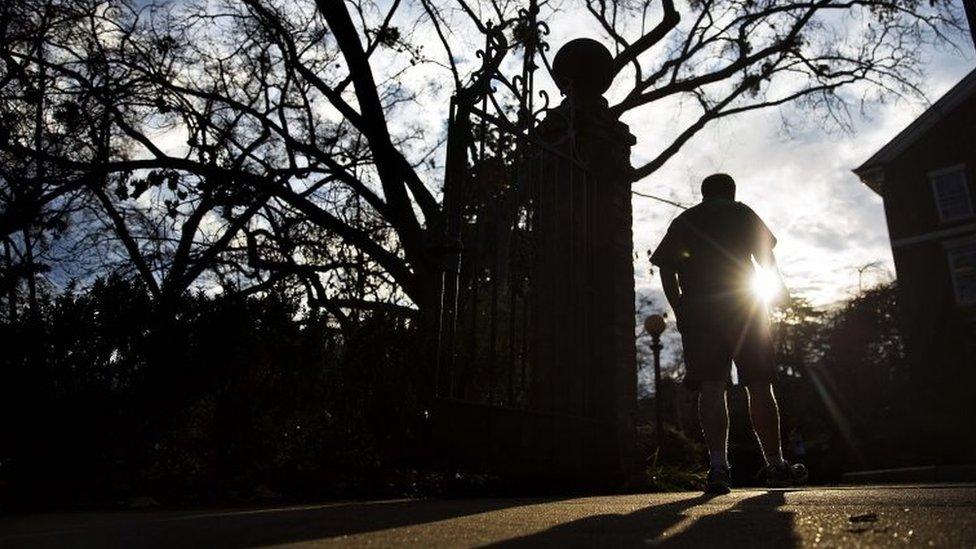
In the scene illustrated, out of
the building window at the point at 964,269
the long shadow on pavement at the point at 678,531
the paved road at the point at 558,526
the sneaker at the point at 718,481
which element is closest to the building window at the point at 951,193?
the building window at the point at 964,269

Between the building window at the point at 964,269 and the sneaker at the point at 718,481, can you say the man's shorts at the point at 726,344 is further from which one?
the building window at the point at 964,269

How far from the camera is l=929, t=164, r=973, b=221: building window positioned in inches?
876

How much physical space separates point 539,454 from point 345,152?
9199mm

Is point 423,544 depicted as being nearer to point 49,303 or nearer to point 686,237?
point 686,237

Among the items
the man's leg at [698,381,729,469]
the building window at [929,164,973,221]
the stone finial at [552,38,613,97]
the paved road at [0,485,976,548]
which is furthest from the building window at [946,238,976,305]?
the paved road at [0,485,976,548]

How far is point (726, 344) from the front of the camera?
4160 millimetres

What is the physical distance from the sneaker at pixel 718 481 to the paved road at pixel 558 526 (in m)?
0.91

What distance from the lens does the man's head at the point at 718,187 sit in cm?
464

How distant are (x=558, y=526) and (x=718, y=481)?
2.07m

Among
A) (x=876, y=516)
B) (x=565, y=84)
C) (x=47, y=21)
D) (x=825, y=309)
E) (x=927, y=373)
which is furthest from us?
(x=825, y=309)

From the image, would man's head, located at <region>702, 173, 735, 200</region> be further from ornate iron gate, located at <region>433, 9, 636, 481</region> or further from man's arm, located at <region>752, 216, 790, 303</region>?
ornate iron gate, located at <region>433, 9, 636, 481</region>

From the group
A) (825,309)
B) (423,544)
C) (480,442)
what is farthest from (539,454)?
(825,309)

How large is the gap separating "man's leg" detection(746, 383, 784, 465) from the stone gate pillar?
1339 millimetres

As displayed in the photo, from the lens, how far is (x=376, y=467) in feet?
15.2
